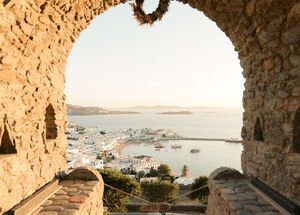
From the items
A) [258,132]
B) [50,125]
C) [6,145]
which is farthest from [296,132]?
[50,125]

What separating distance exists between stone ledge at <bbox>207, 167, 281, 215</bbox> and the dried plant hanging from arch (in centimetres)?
247

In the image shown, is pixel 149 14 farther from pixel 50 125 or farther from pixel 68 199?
pixel 68 199

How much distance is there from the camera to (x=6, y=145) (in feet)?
9.60

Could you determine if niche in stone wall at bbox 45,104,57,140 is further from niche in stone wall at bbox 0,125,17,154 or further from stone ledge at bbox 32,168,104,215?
niche in stone wall at bbox 0,125,17,154

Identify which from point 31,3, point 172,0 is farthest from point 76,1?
point 172,0

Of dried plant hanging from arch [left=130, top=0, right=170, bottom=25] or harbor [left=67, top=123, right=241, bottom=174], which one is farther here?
harbor [left=67, top=123, right=241, bottom=174]

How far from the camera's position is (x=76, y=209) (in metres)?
3.21

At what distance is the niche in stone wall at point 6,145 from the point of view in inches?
113

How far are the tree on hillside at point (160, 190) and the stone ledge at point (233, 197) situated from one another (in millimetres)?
15731

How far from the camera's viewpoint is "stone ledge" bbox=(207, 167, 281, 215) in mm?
3215

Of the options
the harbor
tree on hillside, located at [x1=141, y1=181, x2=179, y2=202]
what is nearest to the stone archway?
tree on hillside, located at [x1=141, y1=181, x2=179, y2=202]

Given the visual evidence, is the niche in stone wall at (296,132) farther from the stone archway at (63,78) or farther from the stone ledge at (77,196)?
the stone ledge at (77,196)

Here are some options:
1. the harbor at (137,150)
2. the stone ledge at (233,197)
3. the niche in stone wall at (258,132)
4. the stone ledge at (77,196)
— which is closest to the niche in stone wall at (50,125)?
the stone ledge at (77,196)

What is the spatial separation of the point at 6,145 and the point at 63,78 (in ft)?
5.64
